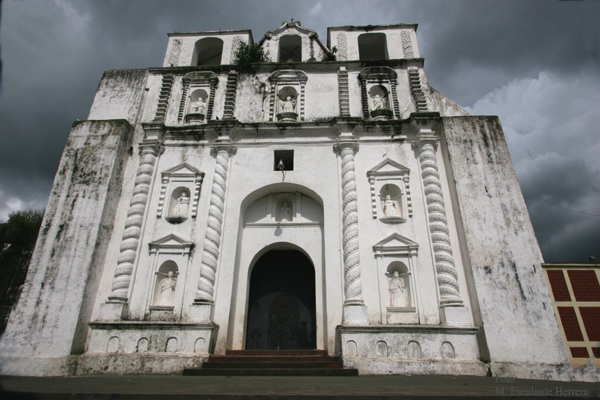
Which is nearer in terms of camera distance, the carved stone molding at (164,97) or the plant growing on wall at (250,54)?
the carved stone molding at (164,97)

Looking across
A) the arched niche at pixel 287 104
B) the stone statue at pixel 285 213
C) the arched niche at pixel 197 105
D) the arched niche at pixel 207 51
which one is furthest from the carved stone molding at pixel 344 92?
the arched niche at pixel 207 51

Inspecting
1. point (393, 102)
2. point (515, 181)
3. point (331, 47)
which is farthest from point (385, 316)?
point (331, 47)

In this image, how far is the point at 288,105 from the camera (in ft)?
40.6

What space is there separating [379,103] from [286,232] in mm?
5574

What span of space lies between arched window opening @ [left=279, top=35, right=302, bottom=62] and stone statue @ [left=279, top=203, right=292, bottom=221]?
Answer: 7271 millimetres

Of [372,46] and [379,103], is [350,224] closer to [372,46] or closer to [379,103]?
[379,103]

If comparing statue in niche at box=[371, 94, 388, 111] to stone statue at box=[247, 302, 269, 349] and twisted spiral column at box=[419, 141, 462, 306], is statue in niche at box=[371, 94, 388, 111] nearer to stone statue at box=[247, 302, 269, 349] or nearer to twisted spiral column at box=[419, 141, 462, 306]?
twisted spiral column at box=[419, 141, 462, 306]

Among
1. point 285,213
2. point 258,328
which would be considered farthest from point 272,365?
point 285,213

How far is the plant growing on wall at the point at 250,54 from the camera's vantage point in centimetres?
1357

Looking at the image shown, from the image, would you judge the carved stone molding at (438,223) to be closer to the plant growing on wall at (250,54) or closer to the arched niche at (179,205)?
the plant growing on wall at (250,54)

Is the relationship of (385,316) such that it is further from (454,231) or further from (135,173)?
(135,173)

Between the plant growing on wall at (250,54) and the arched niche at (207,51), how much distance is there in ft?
4.90

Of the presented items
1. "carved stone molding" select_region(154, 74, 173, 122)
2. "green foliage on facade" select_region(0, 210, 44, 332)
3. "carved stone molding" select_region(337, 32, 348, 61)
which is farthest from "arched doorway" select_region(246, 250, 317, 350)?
"carved stone molding" select_region(337, 32, 348, 61)

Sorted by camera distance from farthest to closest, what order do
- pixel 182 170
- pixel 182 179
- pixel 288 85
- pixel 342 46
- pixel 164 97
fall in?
pixel 342 46, pixel 288 85, pixel 164 97, pixel 182 170, pixel 182 179
